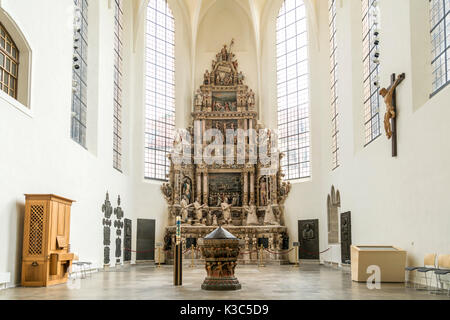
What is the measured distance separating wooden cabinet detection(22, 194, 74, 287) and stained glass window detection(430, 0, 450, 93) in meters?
9.93

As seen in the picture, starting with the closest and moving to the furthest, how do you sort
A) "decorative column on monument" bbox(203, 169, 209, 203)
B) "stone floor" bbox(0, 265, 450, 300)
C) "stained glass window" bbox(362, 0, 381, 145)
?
"stone floor" bbox(0, 265, 450, 300) → "stained glass window" bbox(362, 0, 381, 145) → "decorative column on monument" bbox(203, 169, 209, 203)

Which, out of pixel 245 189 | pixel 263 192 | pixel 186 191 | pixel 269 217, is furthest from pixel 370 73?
pixel 186 191

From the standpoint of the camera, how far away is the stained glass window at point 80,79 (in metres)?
19.4

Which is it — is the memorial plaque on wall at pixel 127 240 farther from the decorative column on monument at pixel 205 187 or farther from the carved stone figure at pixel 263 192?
the carved stone figure at pixel 263 192

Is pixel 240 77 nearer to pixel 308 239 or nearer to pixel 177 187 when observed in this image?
pixel 177 187

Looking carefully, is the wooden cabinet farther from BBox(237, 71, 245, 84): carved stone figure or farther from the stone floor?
BBox(237, 71, 245, 84): carved stone figure

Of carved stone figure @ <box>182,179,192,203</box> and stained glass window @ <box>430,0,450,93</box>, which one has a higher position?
stained glass window @ <box>430,0,450,93</box>

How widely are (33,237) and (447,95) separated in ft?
33.6

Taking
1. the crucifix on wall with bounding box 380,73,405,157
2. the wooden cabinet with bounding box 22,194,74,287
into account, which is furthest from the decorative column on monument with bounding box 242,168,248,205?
the wooden cabinet with bounding box 22,194,74,287

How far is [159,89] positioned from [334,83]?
961cm

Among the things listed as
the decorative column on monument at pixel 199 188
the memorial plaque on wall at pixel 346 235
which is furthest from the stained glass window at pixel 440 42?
the decorative column on monument at pixel 199 188

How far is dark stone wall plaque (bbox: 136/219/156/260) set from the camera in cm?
2631
